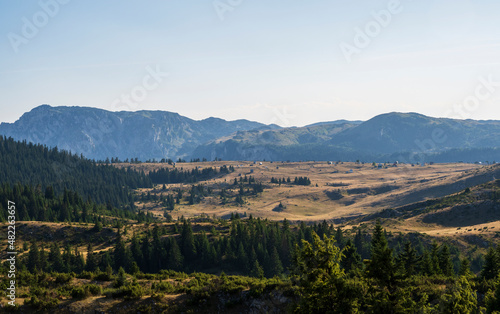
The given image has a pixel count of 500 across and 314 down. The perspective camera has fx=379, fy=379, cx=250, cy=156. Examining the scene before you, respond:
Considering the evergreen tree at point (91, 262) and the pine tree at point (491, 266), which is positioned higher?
the pine tree at point (491, 266)

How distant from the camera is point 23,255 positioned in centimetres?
9281

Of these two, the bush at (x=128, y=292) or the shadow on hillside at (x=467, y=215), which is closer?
the bush at (x=128, y=292)

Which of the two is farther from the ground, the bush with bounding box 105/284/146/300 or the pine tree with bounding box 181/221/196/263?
the bush with bounding box 105/284/146/300

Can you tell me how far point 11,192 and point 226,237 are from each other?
333ft

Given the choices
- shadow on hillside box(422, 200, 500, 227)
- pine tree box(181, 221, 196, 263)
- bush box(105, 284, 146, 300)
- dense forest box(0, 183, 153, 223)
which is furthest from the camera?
dense forest box(0, 183, 153, 223)

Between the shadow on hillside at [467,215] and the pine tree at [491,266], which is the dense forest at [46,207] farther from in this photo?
the pine tree at [491,266]

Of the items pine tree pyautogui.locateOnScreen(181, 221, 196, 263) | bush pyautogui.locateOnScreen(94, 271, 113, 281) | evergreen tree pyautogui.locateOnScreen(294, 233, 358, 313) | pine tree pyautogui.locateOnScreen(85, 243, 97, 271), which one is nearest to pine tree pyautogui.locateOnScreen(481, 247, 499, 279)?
evergreen tree pyautogui.locateOnScreen(294, 233, 358, 313)

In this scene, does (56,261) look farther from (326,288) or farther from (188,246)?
(326,288)

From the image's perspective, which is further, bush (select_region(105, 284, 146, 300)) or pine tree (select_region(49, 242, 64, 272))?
pine tree (select_region(49, 242, 64, 272))

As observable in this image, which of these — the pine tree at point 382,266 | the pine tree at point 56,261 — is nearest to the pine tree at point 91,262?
the pine tree at point 56,261

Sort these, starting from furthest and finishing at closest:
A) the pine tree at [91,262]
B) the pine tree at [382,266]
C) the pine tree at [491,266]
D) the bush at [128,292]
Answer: the pine tree at [91,262]
the pine tree at [491,266]
the bush at [128,292]
the pine tree at [382,266]

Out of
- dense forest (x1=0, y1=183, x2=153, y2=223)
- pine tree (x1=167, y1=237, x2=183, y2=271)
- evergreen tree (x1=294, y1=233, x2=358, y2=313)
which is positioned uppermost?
evergreen tree (x1=294, y1=233, x2=358, y2=313)

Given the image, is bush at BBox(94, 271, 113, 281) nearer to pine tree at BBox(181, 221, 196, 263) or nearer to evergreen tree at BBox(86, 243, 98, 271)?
evergreen tree at BBox(86, 243, 98, 271)

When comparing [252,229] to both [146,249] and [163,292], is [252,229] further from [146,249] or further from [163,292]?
[163,292]
